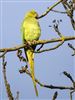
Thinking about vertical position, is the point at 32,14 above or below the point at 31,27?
above

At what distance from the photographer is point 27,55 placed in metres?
5.11

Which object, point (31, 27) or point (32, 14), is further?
point (32, 14)

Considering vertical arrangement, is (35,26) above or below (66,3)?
below

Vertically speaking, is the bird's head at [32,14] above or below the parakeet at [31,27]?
above

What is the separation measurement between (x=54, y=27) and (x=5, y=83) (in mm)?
1909

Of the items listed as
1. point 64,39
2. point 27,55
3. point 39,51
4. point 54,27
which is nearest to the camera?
point 64,39

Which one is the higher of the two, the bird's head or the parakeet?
the bird's head

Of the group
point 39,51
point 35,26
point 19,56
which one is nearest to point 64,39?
point 39,51

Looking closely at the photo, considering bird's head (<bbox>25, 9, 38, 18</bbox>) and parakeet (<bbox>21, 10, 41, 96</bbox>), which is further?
bird's head (<bbox>25, 9, 38, 18</bbox>)

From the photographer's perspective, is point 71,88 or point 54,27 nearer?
point 71,88

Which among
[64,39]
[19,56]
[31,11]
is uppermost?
[31,11]

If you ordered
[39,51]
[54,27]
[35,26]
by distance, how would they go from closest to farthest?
[39,51]
[35,26]
[54,27]

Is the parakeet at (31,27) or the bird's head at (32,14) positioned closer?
the parakeet at (31,27)

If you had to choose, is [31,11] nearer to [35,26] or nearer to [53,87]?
[35,26]
